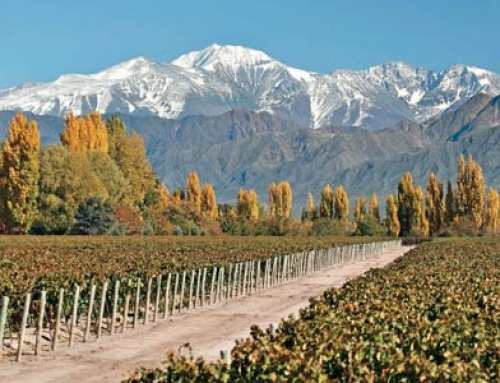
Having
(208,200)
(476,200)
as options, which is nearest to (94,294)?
(476,200)

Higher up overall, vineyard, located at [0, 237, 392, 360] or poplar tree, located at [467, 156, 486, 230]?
poplar tree, located at [467, 156, 486, 230]

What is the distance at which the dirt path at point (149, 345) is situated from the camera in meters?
19.7

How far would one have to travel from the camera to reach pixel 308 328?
12.8m

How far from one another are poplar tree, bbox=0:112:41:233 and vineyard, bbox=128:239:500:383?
73.4 meters

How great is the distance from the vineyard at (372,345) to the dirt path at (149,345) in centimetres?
357

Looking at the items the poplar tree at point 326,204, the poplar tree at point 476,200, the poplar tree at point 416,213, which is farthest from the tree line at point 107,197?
the poplar tree at point 326,204

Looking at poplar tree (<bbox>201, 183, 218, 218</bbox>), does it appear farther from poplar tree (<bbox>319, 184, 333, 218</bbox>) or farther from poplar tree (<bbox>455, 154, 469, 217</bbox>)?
poplar tree (<bbox>455, 154, 469, 217</bbox>)

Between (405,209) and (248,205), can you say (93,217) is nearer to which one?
(405,209)

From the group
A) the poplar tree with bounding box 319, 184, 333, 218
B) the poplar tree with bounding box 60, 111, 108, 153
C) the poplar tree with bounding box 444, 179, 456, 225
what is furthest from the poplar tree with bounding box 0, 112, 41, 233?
the poplar tree with bounding box 319, 184, 333, 218

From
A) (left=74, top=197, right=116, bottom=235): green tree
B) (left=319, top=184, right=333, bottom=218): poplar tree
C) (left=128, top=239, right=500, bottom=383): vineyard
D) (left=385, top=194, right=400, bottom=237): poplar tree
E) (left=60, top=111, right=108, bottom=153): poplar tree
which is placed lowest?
(left=128, top=239, right=500, bottom=383): vineyard

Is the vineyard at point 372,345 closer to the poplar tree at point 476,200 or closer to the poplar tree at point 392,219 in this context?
the poplar tree at point 476,200

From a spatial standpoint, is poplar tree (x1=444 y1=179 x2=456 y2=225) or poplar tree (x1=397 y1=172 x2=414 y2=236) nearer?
poplar tree (x1=444 y1=179 x2=456 y2=225)

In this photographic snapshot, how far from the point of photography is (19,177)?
89.1 metres

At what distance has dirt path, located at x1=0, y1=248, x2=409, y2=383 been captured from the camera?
774 inches
